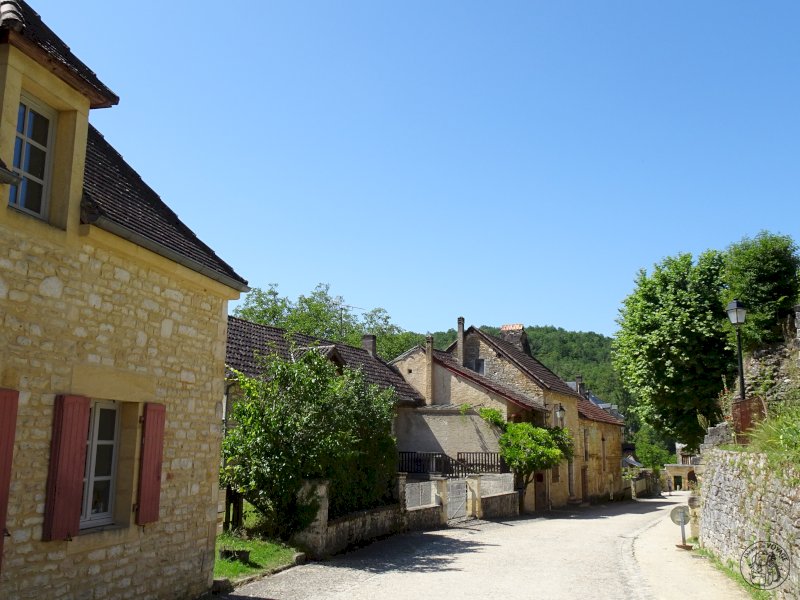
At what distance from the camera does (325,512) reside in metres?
12.3

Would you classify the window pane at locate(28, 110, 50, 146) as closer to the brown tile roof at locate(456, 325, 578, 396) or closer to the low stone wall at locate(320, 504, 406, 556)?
the low stone wall at locate(320, 504, 406, 556)

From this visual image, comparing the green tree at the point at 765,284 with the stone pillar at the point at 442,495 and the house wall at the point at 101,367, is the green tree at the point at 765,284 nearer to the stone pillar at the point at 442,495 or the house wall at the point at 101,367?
the stone pillar at the point at 442,495

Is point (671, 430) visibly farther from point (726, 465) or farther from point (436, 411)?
point (726, 465)

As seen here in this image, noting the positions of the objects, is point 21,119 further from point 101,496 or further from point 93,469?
point 101,496

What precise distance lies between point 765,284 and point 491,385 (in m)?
12.2

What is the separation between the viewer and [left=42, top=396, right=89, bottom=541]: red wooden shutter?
6406 millimetres

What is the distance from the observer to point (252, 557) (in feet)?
35.7

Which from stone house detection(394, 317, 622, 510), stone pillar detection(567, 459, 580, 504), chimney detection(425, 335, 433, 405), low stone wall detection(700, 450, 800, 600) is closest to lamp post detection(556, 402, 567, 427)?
stone house detection(394, 317, 622, 510)

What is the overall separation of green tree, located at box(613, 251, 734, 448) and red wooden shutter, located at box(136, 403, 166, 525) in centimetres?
1702

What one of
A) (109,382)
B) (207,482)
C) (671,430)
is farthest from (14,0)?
(671,430)

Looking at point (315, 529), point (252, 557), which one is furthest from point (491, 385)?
point (252, 557)

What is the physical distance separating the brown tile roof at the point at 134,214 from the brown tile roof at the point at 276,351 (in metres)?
3.68

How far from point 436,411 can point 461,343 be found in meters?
5.30

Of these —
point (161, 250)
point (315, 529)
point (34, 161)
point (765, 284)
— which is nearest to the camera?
point (34, 161)
